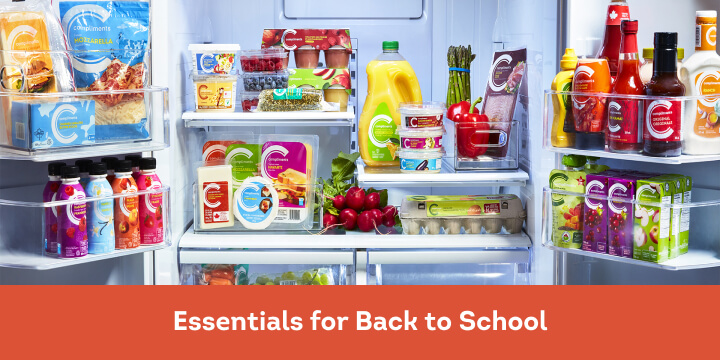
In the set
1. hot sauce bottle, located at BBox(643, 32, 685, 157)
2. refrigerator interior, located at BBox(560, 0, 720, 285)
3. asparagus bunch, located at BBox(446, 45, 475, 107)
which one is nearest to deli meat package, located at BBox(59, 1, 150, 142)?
asparagus bunch, located at BBox(446, 45, 475, 107)

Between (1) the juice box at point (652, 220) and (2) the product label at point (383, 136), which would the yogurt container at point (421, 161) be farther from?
(1) the juice box at point (652, 220)

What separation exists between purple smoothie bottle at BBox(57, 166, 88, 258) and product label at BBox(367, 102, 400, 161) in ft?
3.24

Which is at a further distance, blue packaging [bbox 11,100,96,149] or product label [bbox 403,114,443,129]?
product label [bbox 403,114,443,129]

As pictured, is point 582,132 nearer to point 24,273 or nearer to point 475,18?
point 475,18

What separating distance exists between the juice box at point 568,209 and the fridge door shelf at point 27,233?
1103 mm

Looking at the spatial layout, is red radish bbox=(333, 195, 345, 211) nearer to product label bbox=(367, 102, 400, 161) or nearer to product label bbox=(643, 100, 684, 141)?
product label bbox=(367, 102, 400, 161)

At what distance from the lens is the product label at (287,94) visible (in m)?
2.58

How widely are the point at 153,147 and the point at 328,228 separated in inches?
28.3

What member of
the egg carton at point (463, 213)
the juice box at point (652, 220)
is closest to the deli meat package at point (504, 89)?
the egg carton at point (463, 213)

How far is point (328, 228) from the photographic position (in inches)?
105

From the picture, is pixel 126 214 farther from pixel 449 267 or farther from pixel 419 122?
pixel 449 267

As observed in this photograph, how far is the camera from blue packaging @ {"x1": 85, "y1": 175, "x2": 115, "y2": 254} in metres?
2.09

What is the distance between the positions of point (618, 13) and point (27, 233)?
170 cm

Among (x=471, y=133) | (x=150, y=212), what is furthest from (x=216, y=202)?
(x=471, y=133)
